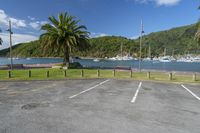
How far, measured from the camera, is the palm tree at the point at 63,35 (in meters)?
36.1

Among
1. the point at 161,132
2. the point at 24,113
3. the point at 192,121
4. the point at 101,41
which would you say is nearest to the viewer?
the point at 161,132

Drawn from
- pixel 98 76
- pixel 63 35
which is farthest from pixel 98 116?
pixel 63 35

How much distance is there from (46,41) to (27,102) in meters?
28.8

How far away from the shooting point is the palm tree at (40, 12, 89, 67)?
118 ft

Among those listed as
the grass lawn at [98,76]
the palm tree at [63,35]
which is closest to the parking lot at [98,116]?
the grass lawn at [98,76]

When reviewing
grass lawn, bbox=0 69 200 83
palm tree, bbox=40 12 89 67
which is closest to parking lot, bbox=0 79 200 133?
grass lawn, bbox=0 69 200 83

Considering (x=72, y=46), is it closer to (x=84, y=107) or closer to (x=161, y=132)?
(x=84, y=107)

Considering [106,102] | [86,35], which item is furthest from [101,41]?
[106,102]

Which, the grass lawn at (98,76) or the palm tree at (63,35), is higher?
the palm tree at (63,35)

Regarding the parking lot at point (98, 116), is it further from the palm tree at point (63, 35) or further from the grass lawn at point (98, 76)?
the palm tree at point (63, 35)

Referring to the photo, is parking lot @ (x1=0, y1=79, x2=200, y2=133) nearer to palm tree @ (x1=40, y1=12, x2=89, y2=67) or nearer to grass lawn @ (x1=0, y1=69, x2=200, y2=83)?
grass lawn @ (x1=0, y1=69, x2=200, y2=83)

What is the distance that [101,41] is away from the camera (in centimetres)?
19938

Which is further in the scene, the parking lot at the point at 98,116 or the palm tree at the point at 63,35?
the palm tree at the point at 63,35

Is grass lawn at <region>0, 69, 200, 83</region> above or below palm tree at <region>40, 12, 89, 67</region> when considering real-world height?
below
